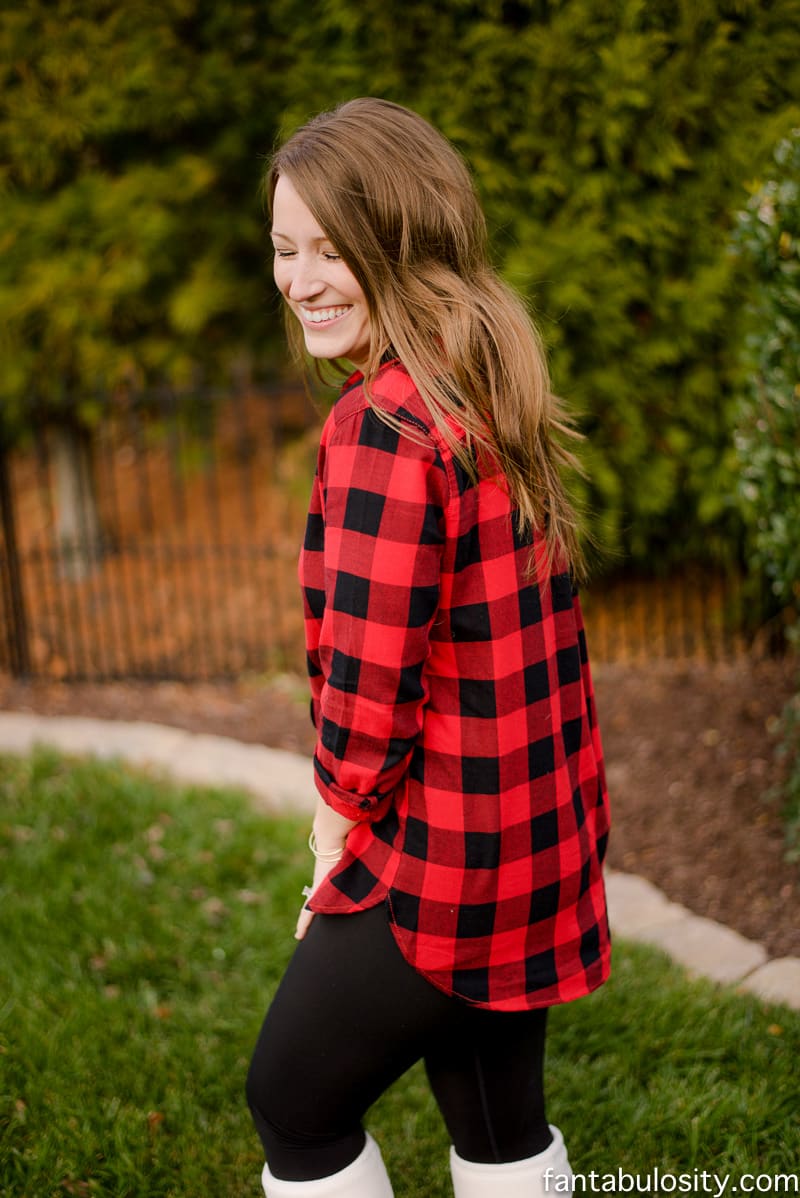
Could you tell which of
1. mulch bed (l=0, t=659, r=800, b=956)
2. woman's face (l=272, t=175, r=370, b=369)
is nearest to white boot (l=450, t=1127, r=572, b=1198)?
woman's face (l=272, t=175, r=370, b=369)

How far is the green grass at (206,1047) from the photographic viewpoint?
2238mm

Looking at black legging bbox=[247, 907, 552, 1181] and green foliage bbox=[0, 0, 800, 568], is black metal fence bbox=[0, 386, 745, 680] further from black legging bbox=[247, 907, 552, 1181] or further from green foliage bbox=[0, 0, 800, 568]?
black legging bbox=[247, 907, 552, 1181]

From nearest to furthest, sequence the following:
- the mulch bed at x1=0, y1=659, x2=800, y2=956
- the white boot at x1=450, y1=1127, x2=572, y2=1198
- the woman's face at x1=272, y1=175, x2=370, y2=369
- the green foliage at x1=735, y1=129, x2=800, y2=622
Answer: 1. the woman's face at x1=272, y1=175, x2=370, y2=369
2. the white boot at x1=450, y1=1127, x2=572, y2=1198
3. the green foliage at x1=735, y1=129, x2=800, y2=622
4. the mulch bed at x1=0, y1=659, x2=800, y2=956

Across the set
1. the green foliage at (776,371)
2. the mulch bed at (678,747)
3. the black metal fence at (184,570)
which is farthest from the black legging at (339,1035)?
the black metal fence at (184,570)

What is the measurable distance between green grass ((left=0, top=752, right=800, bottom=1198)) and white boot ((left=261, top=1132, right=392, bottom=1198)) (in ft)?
2.43

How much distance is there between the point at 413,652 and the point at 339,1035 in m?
0.52

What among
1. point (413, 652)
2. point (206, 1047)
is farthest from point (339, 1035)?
point (206, 1047)

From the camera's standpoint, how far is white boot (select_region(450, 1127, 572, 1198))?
1.65 metres

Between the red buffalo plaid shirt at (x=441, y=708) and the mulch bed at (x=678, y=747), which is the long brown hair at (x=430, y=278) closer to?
the red buffalo plaid shirt at (x=441, y=708)

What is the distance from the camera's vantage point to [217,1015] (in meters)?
2.75

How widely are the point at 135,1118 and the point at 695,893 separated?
1685 mm

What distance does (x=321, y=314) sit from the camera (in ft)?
4.93

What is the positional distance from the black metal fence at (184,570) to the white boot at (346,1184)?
12.1ft

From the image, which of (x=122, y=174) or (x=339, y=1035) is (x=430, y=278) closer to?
(x=339, y=1035)
